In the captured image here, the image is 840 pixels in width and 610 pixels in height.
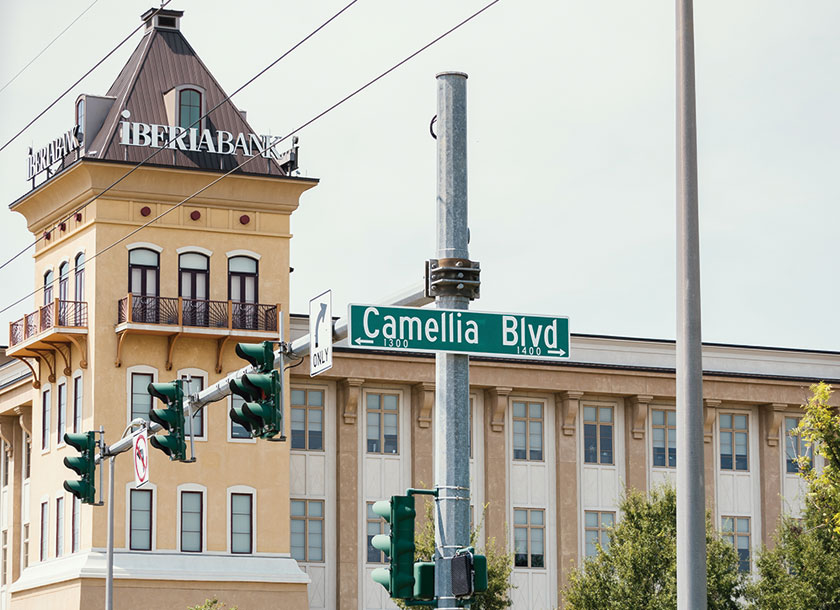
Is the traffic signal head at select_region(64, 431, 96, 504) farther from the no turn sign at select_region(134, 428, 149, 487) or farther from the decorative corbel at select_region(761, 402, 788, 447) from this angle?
the decorative corbel at select_region(761, 402, 788, 447)

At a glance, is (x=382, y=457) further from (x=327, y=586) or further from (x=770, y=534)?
(x=770, y=534)

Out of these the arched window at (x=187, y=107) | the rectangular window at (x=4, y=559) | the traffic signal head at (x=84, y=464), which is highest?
the arched window at (x=187, y=107)

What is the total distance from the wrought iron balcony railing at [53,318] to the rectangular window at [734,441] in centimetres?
2593

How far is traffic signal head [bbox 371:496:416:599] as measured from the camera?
13.4 meters

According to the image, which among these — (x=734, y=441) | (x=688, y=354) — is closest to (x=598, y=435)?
(x=734, y=441)

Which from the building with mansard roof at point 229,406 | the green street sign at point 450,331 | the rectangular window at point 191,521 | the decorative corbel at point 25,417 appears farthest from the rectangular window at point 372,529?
the green street sign at point 450,331

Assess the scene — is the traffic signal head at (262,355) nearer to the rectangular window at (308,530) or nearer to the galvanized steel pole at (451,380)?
the galvanized steel pole at (451,380)

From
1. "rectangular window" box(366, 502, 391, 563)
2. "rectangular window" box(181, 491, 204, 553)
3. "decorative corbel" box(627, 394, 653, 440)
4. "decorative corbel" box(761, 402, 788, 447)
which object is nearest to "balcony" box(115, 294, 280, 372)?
"rectangular window" box(181, 491, 204, 553)

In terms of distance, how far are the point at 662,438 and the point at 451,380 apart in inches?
2010

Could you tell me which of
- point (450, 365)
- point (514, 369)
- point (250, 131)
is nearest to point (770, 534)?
point (514, 369)

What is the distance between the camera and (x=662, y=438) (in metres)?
63.6

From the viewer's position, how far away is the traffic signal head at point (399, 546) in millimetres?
13414

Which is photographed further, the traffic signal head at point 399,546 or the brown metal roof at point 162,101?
the brown metal roof at point 162,101

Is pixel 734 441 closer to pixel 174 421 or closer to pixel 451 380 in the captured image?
pixel 174 421
